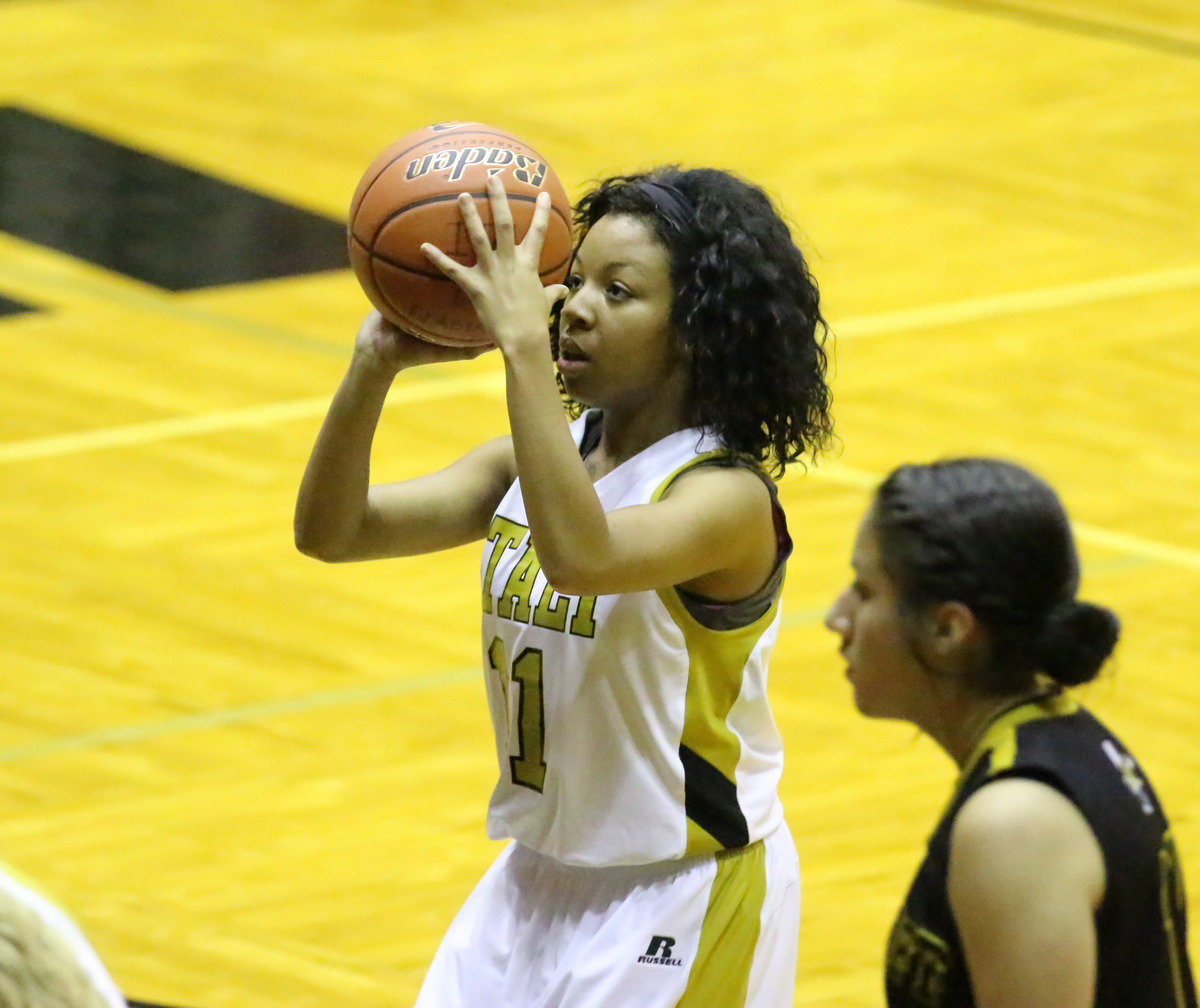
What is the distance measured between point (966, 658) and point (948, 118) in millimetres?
8276

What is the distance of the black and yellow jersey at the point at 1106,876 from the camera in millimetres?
2252

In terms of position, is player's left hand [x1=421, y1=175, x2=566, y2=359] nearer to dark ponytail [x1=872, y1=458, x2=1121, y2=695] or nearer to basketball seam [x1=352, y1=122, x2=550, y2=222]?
basketball seam [x1=352, y1=122, x2=550, y2=222]

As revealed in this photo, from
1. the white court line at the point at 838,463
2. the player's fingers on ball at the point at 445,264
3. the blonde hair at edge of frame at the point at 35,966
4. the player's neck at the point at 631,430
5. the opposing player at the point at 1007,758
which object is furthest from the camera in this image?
the white court line at the point at 838,463

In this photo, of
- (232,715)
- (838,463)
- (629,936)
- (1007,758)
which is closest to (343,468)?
(629,936)

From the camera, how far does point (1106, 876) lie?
224 cm

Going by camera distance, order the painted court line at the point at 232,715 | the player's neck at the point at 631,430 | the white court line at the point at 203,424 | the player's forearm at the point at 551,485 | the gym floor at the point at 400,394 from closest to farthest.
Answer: the player's forearm at the point at 551,485 → the player's neck at the point at 631,430 → the gym floor at the point at 400,394 → the painted court line at the point at 232,715 → the white court line at the point at 203,424

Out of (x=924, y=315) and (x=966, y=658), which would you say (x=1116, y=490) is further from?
(x=966, y=658)

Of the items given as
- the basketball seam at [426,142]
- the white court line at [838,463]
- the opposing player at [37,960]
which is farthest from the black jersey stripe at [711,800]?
the white court line at [838,463]

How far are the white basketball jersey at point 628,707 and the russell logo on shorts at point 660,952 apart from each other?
0.11m

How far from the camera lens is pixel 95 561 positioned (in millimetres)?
6500

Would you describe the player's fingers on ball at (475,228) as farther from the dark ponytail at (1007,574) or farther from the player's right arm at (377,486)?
the dark ponytail at (1007,574)

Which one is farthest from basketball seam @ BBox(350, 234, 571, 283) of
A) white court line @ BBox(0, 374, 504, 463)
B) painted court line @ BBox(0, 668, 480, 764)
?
white court line @ BBox(0, 374, 504, 463)

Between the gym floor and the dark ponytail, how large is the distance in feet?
4.46

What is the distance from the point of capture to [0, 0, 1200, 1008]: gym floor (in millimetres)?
5145
